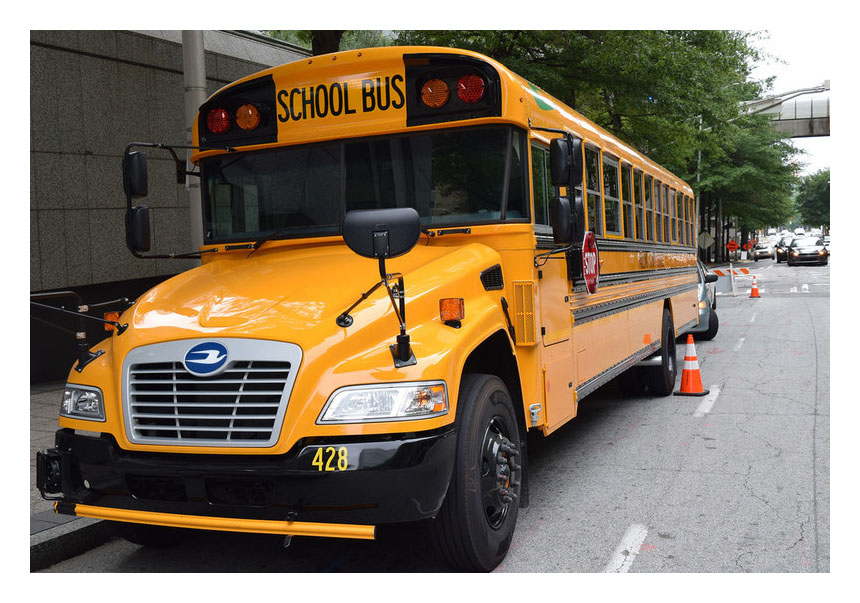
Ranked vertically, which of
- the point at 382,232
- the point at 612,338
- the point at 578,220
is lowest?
the point at 612,338

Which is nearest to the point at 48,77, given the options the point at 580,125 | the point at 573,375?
the point at 580,125

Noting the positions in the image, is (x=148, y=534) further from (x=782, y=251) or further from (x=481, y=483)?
(x=782, y=251)

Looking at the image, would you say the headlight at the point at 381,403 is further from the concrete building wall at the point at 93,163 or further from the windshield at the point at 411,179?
the concrete building wall at the point at 93,163

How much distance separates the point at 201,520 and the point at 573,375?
9.95 ft

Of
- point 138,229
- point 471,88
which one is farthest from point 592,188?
point 138,229

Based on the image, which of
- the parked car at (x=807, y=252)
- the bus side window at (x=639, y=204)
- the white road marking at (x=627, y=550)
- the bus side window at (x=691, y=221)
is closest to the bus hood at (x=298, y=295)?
the white road marking at (x=627, y=550)

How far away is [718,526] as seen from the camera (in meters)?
5.08

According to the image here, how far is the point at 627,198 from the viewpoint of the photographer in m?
8.03

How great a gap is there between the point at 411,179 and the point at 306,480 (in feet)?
6.89

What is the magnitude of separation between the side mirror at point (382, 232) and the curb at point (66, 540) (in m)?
2.54

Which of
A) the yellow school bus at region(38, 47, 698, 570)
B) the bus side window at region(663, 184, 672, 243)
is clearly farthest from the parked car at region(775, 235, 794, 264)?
the yellow school bus at region(38, 47, 698, 570)

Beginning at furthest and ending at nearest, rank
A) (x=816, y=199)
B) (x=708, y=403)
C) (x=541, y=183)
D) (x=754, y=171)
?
(x=816, y=199)
(x=754, y=171)
(x=708, y=403)
(x=541, y=183)

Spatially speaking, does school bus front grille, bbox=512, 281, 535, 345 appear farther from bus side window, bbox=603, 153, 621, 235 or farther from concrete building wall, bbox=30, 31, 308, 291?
concrete building wall, bbox=30, 31, 308, 291

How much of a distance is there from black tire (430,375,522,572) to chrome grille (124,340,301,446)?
91 centimetres
